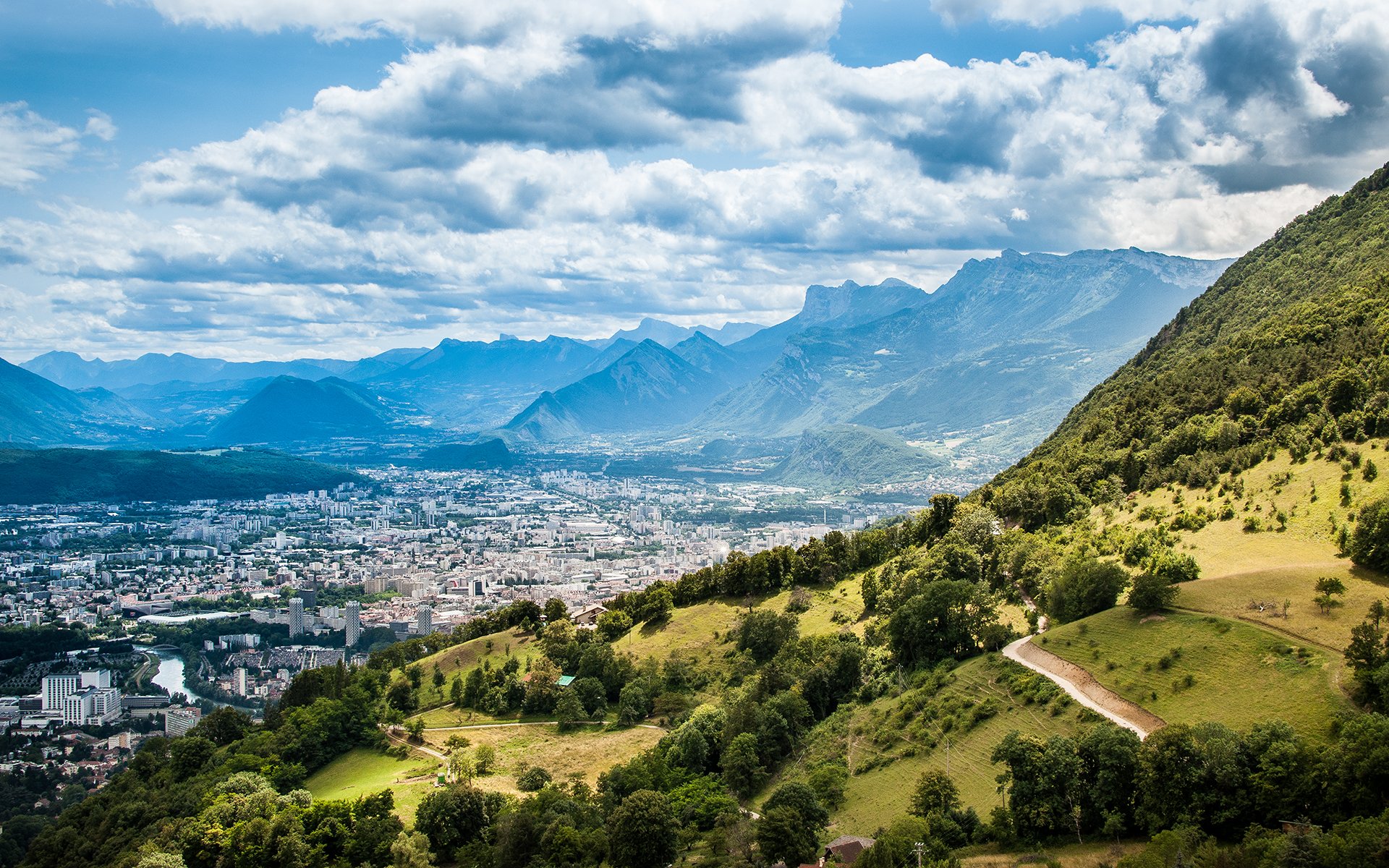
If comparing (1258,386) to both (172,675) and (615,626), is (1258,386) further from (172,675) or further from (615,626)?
(172,675)

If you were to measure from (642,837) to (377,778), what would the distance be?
2612 cm

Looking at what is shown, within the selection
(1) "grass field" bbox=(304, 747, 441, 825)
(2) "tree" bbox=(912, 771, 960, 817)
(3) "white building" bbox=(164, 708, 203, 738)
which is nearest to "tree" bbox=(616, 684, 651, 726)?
(1) "grass field" bbox=(304, 747, 441, 825)

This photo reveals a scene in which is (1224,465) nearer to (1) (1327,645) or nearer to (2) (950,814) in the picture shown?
(1) (1327,645)

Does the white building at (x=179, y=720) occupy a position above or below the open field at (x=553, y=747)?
below

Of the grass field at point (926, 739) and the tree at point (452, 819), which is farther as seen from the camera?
the tree at point (452, 819)

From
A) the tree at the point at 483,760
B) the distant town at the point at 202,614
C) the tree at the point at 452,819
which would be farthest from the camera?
the distant town at the point at 202,614

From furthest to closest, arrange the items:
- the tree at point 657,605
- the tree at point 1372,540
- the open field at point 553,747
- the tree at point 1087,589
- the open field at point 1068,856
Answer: the tree at point 657,605
the open field at point 553,747
the tree at point 1087,589
the tree at point 1372,540
the open field at point 1068,856

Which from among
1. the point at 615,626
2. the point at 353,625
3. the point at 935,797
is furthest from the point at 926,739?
the point at 353,625

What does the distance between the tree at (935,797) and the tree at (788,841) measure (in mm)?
4581

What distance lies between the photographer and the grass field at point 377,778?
174 ft

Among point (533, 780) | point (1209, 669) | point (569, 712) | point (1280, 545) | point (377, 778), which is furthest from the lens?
point (569, 712)

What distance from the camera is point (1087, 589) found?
A: 158ft

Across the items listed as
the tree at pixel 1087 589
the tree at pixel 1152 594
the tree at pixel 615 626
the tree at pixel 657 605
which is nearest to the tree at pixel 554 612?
the tree at pixel 615 626

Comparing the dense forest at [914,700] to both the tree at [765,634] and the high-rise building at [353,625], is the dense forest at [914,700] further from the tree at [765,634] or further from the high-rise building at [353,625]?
the high-rise building at [353,625]
